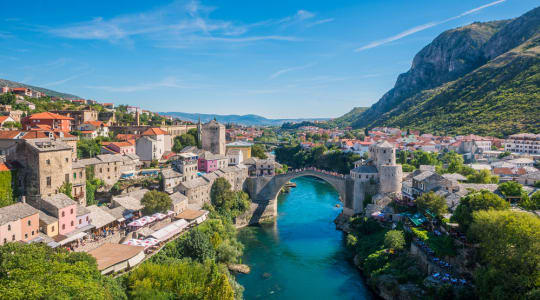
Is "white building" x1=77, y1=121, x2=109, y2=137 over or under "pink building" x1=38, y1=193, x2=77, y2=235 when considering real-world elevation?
over

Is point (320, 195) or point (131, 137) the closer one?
point (131, 137)

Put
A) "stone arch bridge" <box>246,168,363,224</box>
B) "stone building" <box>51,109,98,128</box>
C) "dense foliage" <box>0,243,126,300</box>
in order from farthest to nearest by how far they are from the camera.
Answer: "stone building" <box>51,109,98,128</box>
"stone arch bridge" <box>246,168,363,224</box>
"dense foliage" <box>0,243,126,300</box>

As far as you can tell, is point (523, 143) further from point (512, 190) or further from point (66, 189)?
point (66, 189)

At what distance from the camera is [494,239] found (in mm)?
14672

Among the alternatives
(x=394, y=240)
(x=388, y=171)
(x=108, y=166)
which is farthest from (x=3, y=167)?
(x=388, y=171)

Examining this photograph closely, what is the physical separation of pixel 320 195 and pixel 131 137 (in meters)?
21.6

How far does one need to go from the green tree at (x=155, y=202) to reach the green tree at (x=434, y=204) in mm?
16318

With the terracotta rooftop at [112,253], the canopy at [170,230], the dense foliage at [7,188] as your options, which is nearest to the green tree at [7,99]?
the dense foliage at [7,188]

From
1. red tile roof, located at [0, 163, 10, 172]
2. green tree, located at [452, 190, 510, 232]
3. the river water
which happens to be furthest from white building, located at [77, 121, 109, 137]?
green tree, located at [452, 190, 510, 232]

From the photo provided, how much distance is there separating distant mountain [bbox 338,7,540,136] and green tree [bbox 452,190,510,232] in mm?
38093

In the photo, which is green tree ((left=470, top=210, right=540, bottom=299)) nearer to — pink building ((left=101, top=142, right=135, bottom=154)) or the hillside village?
the hillside village

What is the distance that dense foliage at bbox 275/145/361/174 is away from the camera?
51.4 meters

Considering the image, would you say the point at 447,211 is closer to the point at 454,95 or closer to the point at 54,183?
the point at 54,183

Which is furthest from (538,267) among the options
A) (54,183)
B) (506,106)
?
(506,106)
